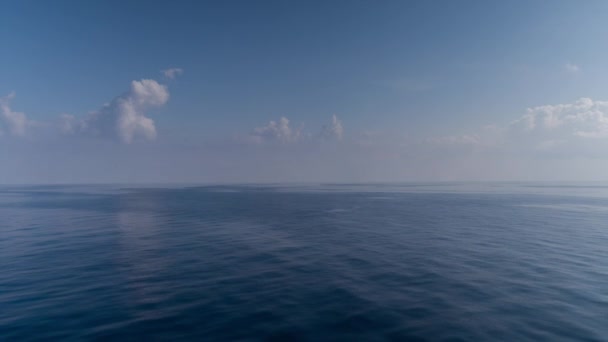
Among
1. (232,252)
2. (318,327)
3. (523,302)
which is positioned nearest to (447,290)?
(523,302)

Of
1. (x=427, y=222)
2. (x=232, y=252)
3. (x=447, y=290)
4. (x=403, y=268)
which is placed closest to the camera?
(x=447, y=290)

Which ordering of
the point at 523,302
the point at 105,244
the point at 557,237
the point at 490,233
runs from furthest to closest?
1. the point at 490,233
2. the point at 557,237
3. the point at 105,244
4. the point at 523,302

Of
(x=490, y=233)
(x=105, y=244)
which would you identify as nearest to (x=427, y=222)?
(x=490, y=233)

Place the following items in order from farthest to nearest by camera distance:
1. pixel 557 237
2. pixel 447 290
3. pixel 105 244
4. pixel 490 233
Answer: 1. pixel 490 233
2. pixel 557 237
3. pixel 105 244
4. pixel 447 290

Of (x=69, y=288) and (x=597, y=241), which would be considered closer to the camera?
(x=69, y=288)

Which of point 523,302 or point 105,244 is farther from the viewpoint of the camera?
point 105,244

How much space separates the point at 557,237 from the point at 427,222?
62.5ft

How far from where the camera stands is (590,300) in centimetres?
2062

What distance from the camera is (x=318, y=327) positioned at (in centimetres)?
1698

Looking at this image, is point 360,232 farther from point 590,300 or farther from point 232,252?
point 590,300

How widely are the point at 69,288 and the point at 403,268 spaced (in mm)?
27354

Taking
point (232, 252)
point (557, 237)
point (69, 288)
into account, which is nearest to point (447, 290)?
point (232, 252)

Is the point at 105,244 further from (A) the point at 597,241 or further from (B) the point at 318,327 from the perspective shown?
(A) the point at 597,241

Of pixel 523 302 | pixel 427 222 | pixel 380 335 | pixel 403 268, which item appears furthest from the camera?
pixel 427 222
